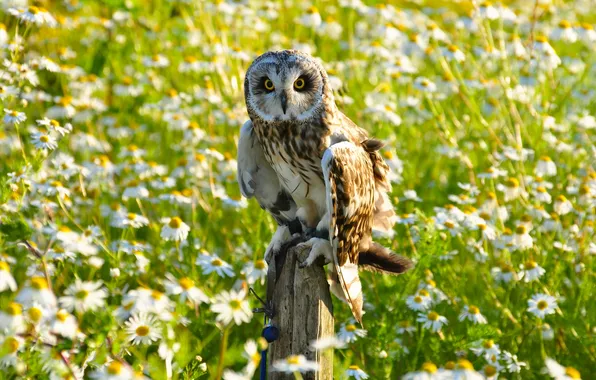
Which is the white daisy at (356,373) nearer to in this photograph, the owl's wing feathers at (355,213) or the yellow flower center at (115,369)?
the owl's wing feathers at (355,213)

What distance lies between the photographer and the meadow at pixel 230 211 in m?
2.59

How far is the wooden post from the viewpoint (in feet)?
9.45

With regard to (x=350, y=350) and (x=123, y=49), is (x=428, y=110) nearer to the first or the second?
(x=123, y=49)

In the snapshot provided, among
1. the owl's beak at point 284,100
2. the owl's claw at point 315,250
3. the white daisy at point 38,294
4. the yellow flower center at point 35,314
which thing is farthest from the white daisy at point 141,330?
the owl's beak at point 284,100

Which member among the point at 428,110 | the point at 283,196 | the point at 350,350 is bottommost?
the point at 350,350

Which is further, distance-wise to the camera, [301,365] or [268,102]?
[268,102]

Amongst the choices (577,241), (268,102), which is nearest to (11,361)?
(268,102)

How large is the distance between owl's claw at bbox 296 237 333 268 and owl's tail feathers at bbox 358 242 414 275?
0.39 m

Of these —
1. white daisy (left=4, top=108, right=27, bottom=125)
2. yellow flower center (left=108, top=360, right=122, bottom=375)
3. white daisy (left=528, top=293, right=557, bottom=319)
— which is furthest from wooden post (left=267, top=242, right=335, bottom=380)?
white daisy (left=4, top=108, right=27, bottom=125)

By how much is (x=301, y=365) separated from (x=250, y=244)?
265 cm

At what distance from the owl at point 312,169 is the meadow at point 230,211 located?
34 cm

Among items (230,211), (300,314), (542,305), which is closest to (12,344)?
(300,314)

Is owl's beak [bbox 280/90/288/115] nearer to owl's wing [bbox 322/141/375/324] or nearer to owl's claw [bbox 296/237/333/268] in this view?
owl's wing [bbox 322/141/375/324]

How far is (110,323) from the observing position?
2223 millimetres
